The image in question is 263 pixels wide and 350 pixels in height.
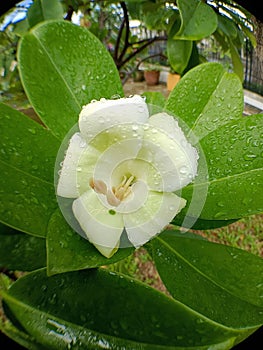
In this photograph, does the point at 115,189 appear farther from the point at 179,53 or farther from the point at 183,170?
the point at 179,53

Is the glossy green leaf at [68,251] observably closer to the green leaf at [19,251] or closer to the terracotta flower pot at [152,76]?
the green leaf at [19,251]

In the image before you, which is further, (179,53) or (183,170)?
(179,53)

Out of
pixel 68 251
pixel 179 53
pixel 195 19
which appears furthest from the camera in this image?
pixel 179 53

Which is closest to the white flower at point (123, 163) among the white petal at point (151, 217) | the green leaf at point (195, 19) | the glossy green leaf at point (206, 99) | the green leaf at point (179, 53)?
the white petal at point (151, 217)

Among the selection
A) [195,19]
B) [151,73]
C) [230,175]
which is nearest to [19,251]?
[230,175]

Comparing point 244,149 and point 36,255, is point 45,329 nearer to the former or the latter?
point 36,255
